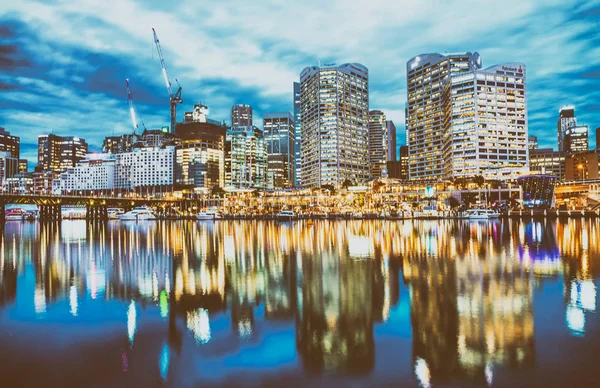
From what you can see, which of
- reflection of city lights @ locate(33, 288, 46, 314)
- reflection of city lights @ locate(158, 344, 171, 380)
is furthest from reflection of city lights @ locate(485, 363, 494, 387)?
reflection of city lights @ locate(33, 288, 46, 314)

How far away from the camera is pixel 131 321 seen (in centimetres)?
1345

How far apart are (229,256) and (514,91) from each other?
645 ft

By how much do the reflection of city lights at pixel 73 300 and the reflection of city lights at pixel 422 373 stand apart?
461 inches

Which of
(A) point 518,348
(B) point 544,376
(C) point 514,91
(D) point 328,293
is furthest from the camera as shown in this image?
(C) point 514,91

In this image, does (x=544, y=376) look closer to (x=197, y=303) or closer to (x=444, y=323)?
(x=444, y=323)

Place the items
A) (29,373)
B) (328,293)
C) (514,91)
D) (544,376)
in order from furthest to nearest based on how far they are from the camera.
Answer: (514,91) < (328,293) < (29,373) < (544,376)

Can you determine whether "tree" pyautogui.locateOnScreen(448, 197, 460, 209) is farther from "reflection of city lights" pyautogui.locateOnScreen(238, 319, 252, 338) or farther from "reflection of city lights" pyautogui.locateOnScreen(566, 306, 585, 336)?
"reflection of city lights" pyautogui.locateOnScreen(238, 319, 252, 338)

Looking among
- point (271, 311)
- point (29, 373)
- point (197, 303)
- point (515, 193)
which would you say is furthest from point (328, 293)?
point (515, 193)

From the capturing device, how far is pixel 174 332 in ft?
39.8

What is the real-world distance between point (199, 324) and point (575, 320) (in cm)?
1169

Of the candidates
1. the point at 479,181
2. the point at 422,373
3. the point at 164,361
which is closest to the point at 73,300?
the point at 164,361

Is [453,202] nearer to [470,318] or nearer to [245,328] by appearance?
[470,318]

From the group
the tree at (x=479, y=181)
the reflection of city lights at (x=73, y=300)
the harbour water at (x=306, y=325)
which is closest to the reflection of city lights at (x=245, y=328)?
the harbour water at (x=306, y=325)

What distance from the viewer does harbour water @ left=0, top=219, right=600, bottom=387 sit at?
9180 millimetres
